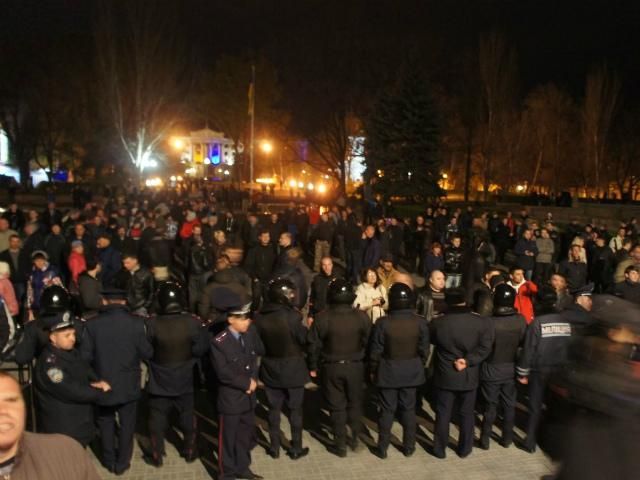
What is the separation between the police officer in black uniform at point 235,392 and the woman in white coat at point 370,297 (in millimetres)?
2632

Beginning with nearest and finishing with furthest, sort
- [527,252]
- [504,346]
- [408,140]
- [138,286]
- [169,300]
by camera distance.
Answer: [169,300]
[504,346]
[138,286]
[527,252]
[408,140]

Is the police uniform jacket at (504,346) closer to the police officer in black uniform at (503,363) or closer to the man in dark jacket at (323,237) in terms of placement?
the police officer in black uniform at (503,363)

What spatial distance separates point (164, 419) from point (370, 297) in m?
3.26

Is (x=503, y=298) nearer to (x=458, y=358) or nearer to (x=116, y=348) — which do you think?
(x=458, y=358)

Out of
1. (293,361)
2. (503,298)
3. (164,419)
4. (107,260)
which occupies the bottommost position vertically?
(164,419)

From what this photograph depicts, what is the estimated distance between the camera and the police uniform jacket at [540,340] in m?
5.76

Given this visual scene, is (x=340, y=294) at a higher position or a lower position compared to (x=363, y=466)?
higher

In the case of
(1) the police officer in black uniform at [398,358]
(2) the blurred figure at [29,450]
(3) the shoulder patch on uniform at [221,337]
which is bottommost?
(1) the police officer in black uniform at [398,358]

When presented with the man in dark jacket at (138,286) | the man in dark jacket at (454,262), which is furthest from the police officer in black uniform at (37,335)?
the man in dark jacket at (454,262)

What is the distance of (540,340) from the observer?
5801mm

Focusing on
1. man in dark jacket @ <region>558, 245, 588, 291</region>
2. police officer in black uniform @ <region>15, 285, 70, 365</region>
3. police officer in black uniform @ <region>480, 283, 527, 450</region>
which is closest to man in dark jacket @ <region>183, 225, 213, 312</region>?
police officer in black uniform @ <region>15, 285, 70, 365</region>

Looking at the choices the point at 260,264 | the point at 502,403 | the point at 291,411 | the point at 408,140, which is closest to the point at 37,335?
the point at 291,411

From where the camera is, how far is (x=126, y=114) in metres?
38.8

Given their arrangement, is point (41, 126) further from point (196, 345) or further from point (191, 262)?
point (196, 345)
